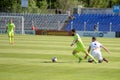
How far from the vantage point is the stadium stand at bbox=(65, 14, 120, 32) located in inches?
2844

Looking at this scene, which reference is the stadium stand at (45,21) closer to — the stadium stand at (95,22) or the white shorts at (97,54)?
the stadium stand at (95,22)

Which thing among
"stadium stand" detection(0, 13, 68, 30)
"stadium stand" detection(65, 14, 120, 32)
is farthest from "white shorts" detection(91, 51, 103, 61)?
"stadium stand" detection(0, 13, 68, 30)

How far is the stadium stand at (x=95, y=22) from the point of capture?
2844 inches

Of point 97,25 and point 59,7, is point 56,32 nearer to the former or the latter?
point 97,25

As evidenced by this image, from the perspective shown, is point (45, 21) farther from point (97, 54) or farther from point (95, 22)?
point (97, 54)

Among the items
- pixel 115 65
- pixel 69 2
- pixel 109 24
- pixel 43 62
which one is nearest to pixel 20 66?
pixel 43 62

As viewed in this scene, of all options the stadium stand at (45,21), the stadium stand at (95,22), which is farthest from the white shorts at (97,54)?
the stadium stand at (45,21)

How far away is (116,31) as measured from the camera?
67562 millimetres

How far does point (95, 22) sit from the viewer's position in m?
75.4

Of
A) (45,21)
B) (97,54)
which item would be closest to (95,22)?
(45,21)

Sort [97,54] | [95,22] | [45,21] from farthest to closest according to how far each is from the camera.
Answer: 1. [45,21]
2. [95,22]
3. [97,54]

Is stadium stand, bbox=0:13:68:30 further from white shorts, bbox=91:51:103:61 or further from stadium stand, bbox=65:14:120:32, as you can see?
white shorts, bbox=91:51:103:61

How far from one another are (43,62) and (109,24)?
5000cm

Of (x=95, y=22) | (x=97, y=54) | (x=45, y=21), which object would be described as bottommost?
(x=97, y=54)
